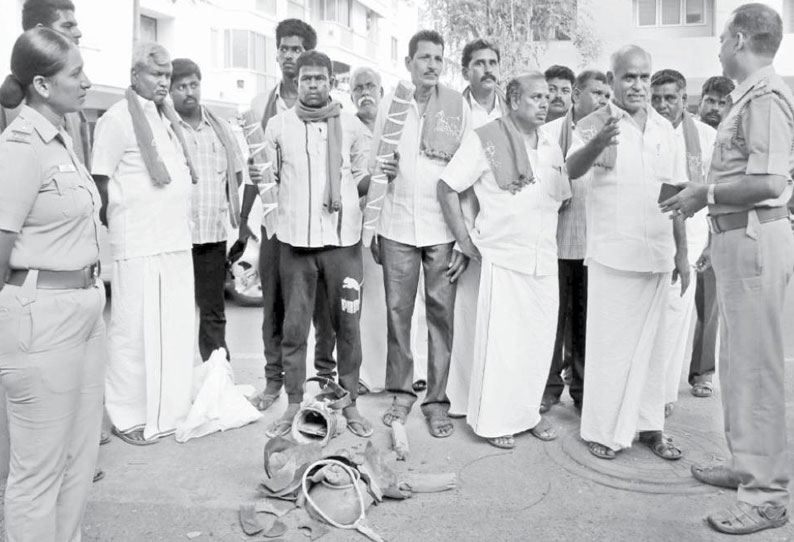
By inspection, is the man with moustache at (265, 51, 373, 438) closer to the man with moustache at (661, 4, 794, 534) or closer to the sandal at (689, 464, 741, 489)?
the sandal at (689, 464, 741, 489)

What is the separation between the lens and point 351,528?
342cm

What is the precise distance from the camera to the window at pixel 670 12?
803 inches

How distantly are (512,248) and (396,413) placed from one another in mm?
1277

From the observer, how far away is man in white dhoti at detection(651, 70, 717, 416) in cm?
448

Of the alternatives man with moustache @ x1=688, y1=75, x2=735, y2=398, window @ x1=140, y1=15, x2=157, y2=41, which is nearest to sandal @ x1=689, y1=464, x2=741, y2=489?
man with moustache @ x1=688, y1=75, x2=735, y2=398

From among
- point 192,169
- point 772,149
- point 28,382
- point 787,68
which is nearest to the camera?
point 28,382

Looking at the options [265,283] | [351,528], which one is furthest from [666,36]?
[351,528]

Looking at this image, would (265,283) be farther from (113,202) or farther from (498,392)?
(498,392)

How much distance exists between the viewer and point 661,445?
4285 mm

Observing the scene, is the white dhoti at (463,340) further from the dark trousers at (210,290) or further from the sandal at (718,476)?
the dark trousers at (210,290)

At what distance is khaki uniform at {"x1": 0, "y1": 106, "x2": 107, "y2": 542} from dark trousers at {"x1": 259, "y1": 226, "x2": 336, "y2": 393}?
2.20m

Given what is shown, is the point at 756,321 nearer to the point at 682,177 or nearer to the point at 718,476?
the point at 718,476

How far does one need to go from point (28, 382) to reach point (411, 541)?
1.70m

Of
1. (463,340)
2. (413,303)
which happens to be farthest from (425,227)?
(463,340)
